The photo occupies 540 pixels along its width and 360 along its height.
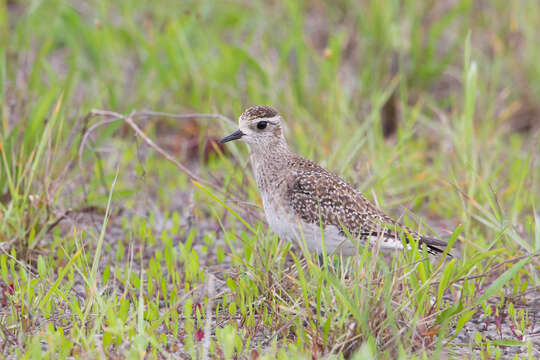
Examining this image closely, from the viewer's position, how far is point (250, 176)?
20.1 ft

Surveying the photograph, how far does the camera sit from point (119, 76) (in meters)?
8.08

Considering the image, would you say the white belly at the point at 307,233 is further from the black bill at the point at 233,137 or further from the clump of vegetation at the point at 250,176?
the black bill at the point at 233,137

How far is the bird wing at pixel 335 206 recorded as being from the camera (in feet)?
16.0

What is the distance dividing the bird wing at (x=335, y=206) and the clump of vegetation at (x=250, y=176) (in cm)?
26

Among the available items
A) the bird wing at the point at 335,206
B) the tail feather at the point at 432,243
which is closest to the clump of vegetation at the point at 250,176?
the tail feather at the point at 432,243

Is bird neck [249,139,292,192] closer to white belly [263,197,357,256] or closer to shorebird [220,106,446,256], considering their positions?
shorebird [220,106,446,256]

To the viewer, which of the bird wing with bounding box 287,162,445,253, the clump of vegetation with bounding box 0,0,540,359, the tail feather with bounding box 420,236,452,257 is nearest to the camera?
the clump of vegetation with bounding box 0,0,540,359

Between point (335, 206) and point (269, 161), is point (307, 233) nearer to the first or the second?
point (335, 206)

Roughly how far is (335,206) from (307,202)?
0.63 feet

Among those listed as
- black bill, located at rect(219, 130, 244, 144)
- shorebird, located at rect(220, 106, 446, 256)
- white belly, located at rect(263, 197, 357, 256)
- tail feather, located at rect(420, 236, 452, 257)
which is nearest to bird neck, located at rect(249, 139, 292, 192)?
shorebird, located at rect(220, 106, 446, 256)

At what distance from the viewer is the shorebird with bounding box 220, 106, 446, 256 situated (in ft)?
15.6

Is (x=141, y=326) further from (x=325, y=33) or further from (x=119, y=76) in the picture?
(x=325, y=33)

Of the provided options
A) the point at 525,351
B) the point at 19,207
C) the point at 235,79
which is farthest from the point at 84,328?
the point at 235,79

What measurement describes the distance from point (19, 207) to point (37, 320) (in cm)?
130
